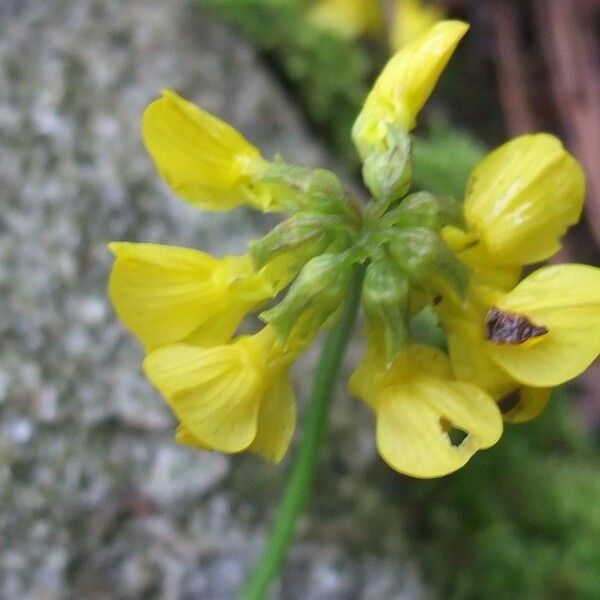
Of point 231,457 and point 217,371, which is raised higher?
point 217,371

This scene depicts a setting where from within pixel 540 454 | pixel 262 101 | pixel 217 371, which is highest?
pixel 217 371

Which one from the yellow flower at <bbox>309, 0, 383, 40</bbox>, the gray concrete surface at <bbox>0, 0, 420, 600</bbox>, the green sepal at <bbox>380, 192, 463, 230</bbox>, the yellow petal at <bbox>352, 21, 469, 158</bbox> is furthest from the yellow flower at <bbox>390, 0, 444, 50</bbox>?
the green sepal at <bbox>380, 192, 463, 230</bbox>

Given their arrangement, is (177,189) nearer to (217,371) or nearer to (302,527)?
(217,371)

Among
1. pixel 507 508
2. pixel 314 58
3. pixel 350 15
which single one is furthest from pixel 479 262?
pixel 350 15

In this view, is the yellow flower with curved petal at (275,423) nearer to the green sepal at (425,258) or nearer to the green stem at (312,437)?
the green stem at (312,437)

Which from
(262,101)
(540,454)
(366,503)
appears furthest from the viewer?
(262,101)

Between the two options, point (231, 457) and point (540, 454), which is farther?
point (540, 454)

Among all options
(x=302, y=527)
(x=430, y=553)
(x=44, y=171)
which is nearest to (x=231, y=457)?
(x=302, y=527)

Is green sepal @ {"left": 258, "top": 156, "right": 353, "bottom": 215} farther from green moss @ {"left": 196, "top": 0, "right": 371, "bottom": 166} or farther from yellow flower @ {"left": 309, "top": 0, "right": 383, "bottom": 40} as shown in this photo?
yellow flower @ {"left": 309, "top": 0, "right": 383, "bottom": 40}
